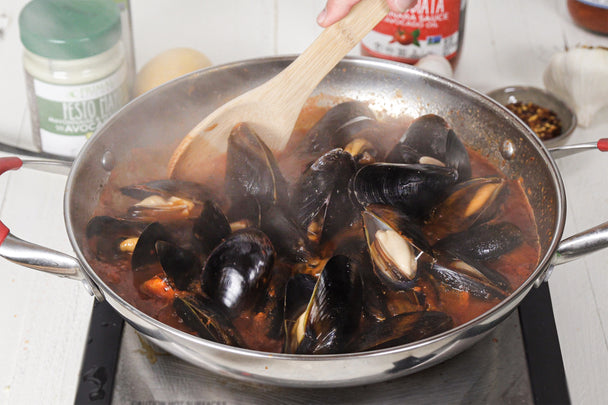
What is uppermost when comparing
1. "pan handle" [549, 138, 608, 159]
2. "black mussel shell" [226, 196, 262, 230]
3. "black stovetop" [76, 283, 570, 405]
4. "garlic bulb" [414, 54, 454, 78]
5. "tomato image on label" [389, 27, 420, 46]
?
"pan handle" [549, 138, 608, 159]

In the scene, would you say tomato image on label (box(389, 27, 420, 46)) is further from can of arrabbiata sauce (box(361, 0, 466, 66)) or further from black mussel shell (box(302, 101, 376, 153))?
black mussel shell (box(302, 101, 376, 153))

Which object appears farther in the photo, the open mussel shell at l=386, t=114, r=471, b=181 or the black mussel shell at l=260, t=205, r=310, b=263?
the open mussel shell at l=386, t=114, r=471, b=181

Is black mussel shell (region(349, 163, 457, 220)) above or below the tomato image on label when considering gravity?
above

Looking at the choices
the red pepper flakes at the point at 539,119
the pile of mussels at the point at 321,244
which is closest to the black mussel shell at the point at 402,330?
the pile of mussels at the point at 321,244

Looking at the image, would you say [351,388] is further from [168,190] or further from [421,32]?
[421,32]

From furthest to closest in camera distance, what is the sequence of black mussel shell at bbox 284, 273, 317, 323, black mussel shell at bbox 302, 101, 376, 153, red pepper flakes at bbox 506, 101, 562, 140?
1. red pepper flakes at bbox 506, 101, 562, 140
2. black mussel shell at bbox 302, 101, 376, 153
3. black mussel shell at bbox 284, 273, 317, 323

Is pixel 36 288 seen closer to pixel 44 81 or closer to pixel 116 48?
pixel 44 81

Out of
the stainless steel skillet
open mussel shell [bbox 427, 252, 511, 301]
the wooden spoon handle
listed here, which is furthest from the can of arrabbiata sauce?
open mussel shell [bbox 427, 252, 511, 301]
